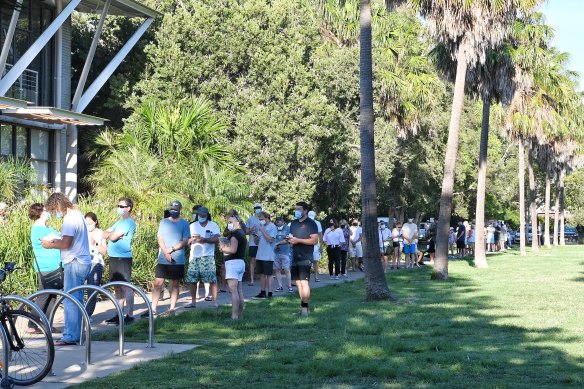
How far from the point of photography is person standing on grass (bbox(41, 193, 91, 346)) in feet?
38.4

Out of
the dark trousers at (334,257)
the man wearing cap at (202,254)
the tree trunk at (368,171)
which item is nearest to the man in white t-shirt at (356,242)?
the dark trousers at (334,257)

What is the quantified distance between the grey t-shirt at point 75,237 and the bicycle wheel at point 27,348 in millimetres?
2435

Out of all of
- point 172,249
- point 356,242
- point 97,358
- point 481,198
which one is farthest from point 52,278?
point 481,198

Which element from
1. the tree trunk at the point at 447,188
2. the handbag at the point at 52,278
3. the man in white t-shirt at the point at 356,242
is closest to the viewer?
the handbag at the point at 52,278

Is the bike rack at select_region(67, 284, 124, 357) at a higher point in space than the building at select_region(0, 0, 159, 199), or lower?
lower

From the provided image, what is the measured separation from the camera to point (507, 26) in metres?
29.2

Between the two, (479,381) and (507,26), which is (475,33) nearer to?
(507,26)

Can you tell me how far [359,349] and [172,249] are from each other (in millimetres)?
5459

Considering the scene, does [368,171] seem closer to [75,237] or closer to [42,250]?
[42,250]

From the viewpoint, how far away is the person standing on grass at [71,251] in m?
11.7

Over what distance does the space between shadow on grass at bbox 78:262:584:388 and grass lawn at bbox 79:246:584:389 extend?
0.01 meters

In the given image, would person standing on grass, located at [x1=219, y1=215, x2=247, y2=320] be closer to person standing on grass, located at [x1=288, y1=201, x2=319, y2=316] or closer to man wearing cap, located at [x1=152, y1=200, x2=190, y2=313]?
person standing on grass, located at [x1=288, y1=201, x2=319, y2=316]

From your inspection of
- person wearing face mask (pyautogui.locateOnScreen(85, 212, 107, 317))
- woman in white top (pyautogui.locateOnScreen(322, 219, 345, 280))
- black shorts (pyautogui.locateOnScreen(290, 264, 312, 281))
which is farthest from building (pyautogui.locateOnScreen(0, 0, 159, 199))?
black shorts (pyautogui.locateOnScreen(290, 264, 312, 281))

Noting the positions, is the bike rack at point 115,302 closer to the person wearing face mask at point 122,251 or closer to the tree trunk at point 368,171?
the person wearing face mask at point 122,251
